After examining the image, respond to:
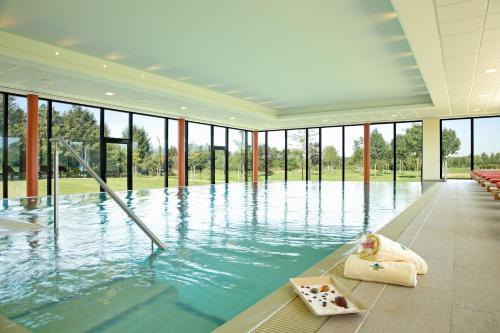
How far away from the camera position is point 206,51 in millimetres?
7797

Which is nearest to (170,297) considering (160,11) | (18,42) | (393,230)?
(393,230)

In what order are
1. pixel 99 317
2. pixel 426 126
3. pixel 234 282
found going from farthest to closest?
pixel 426 126 < pixel 234 282 < pixel 99 317

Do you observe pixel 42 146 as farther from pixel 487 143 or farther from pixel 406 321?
pixel 487 143

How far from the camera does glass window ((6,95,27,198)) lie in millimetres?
10266

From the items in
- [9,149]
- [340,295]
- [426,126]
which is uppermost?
[426,126]

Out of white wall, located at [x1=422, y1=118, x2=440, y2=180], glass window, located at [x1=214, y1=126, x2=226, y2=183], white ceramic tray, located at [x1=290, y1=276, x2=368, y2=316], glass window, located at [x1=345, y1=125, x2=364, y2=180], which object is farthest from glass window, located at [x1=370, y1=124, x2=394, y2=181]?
white ceramic tray, located at [x1=290, y1=276, x2=368, y2=316]

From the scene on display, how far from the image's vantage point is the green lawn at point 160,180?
10905 mm

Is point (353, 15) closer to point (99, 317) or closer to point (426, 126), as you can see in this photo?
point (99, 317)

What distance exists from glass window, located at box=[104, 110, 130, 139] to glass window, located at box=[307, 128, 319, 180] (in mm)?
10722

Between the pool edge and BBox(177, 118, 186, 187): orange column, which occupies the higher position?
BBox(177, 118, 186, 187): orange column

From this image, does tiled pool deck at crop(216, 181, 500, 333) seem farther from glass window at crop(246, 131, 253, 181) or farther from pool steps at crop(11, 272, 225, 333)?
glass window at crop(246, 131, 253, 181)

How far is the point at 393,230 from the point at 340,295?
267 cm

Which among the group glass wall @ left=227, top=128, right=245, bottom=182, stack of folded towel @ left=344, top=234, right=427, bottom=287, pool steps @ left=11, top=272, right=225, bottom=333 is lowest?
pool steps @ left=11, top=272, right=225, bottom=333

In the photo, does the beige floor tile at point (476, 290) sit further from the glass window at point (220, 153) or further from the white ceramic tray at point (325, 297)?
the glass window at point (220, 153)
